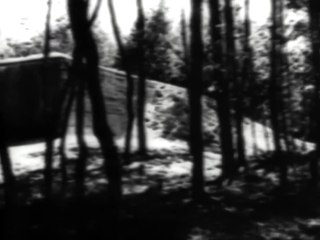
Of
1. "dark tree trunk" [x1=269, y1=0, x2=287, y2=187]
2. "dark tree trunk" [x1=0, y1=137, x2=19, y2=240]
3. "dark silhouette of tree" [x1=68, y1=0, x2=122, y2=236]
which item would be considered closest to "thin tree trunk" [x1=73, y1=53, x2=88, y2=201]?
"dark silhouette of tree" [x1=68, y1=0, x2=122, y2=236]

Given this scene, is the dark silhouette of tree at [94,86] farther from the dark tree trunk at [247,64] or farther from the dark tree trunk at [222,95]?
the dark tree trunk at [247,64]

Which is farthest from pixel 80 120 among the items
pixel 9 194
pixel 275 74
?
pixel 275 74

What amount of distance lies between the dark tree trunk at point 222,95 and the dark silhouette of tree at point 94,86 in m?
4.68

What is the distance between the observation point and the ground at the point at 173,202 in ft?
33.3

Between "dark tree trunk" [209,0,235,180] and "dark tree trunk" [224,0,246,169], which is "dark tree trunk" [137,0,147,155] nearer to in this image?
"dark tree trunk" [209,0,235,180]

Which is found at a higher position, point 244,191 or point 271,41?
point 271,41

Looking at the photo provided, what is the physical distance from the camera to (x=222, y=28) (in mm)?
14984

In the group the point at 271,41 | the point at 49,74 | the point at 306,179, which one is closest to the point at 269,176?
the point at 306,179

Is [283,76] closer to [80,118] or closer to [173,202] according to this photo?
[173,202]

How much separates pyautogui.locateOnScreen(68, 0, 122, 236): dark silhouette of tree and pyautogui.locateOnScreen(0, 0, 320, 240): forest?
2 centimetres

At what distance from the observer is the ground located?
33.3ft

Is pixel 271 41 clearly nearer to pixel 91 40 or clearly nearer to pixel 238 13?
pixel 238 13

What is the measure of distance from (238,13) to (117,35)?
425cm

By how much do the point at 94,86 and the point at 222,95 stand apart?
16.5 feet
